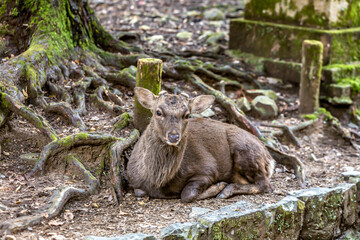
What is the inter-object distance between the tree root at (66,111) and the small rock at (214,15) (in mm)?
7896

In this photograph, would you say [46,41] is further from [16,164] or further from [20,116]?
[16,164]

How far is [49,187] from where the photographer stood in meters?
5.76

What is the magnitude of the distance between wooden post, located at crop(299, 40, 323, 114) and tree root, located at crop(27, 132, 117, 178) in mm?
4020

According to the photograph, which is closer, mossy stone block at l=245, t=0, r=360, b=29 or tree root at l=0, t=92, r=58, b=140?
tree root at l=0, t=92, r=58, b=140

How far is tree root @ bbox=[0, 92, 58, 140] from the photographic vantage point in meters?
6.26

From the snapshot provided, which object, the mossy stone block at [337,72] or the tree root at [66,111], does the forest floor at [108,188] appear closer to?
the tree root at [66,111]

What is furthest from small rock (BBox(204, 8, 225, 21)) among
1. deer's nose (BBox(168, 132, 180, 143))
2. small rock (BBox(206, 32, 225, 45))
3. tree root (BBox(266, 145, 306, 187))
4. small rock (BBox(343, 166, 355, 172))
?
deer's nose (BBox(168, 132, 180, 143))

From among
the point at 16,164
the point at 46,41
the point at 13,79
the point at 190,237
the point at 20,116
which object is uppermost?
the point at 46,41

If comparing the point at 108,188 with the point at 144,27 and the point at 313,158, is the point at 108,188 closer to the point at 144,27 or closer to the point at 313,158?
the point at 313,158

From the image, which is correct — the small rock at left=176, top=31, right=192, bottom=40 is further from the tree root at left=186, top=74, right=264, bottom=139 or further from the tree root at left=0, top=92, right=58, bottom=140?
the tree root at left=0, top=92, right=58, bottom=140

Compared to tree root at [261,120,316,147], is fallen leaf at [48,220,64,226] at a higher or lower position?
lower

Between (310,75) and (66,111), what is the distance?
4413 millimetres

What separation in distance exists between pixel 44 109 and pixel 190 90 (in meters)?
2.64

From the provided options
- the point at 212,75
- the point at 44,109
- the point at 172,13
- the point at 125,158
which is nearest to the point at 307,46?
the point at 212,75
